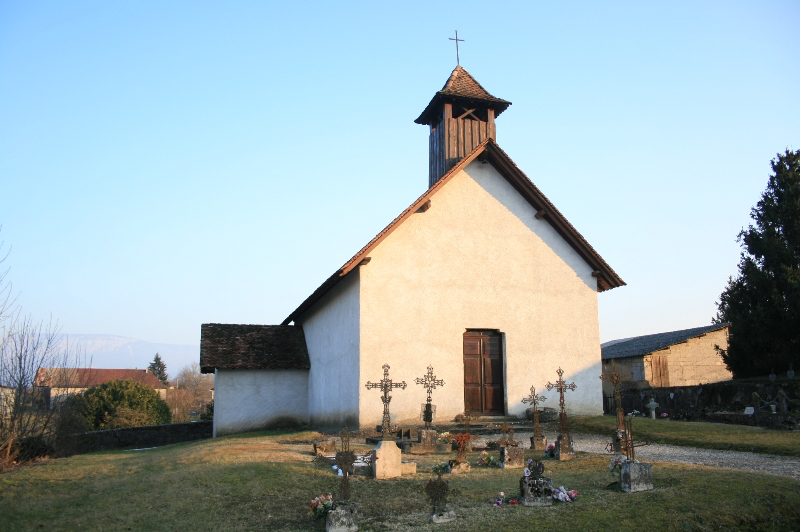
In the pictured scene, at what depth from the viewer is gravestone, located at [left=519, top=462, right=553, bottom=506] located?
8.62m

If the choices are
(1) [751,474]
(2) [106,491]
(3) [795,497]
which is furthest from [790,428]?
(2) [106,491]

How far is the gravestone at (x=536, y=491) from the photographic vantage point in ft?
28.3

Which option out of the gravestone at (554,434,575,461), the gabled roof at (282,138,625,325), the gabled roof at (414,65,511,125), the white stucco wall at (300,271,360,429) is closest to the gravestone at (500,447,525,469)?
the gravestone at (554,434,575,461)

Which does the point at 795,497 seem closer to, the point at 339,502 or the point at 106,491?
the point at 339,502

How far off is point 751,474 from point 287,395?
17370mm

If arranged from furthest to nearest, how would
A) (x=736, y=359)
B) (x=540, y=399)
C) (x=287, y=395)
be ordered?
(x=736, y=359) < (x=287, y=395) < (x=540, y=399)

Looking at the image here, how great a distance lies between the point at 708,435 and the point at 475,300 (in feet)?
25.0

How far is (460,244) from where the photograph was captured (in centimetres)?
2027

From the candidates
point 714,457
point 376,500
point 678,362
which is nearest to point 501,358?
point 714,457

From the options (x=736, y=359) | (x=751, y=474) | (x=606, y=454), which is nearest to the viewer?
(x=751, y=474)

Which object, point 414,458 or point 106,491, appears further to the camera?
point 414,458

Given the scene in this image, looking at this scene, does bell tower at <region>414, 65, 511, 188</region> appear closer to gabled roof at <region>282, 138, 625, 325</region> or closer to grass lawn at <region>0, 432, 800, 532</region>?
gabled roof at <region>282, 138, 625, 325</region>

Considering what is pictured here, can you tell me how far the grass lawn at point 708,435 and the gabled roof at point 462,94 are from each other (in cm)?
1168

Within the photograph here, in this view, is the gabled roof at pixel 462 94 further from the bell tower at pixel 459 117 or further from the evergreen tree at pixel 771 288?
the evergreen tree at pixel 771 288
